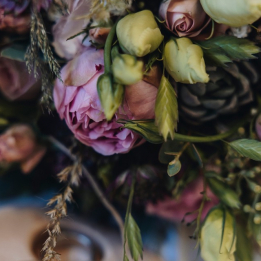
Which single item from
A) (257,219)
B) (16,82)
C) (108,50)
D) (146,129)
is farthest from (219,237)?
(16,82)

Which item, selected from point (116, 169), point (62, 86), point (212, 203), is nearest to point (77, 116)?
point (62, 86)

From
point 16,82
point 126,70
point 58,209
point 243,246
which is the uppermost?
point 126,70

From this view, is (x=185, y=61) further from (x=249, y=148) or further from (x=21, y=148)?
(x=21, y=148)

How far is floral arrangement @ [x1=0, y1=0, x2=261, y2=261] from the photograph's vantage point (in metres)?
0.39

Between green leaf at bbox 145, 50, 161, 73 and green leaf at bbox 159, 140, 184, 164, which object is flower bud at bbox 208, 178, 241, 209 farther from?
green leaf at bbox 145, 50, 161, 73

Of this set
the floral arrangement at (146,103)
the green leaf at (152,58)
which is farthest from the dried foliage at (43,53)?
the green leaf at (152,58)

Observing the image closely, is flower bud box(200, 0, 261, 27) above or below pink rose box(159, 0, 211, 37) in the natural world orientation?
above

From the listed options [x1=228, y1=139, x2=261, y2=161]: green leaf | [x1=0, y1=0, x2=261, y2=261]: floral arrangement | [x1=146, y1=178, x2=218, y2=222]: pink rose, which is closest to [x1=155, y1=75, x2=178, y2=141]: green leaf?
[x1=0, y1=0, x2=261, y2=261]: floral arrangement

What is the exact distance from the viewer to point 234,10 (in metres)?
0.35

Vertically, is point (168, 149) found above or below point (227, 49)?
below

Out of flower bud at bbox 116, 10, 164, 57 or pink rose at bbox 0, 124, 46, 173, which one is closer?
flower bud at bbox 116, 10, 164, 57

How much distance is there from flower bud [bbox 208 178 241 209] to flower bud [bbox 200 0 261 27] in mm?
237

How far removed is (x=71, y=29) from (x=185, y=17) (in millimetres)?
174

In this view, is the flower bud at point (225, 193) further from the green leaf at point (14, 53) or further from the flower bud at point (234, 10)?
the green leaf at point (14, 53)
